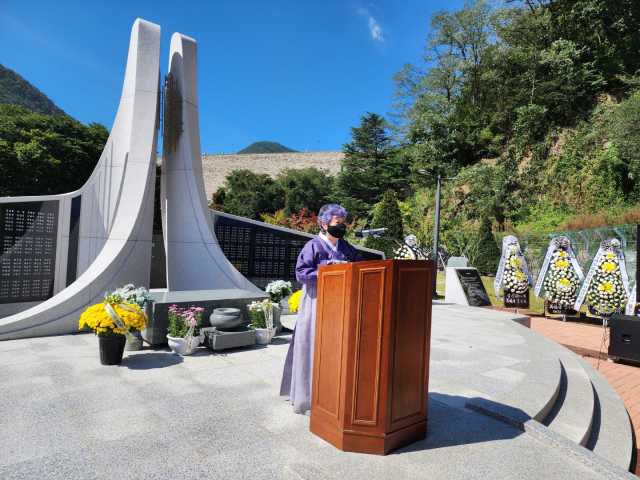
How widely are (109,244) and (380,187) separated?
28414mm

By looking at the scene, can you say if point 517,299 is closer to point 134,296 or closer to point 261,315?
point 261,315

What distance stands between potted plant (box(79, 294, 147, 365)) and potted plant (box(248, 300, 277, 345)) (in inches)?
74.1

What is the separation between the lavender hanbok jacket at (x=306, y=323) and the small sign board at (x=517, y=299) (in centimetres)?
1049

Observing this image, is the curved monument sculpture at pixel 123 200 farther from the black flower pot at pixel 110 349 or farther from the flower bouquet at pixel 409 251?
the flower bouquet at pixel 409 251

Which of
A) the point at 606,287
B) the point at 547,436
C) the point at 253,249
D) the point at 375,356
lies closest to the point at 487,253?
the point at 606,287

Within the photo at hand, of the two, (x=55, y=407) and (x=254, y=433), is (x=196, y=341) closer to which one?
(x=55, y=407)

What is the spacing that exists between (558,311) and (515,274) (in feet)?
5.06

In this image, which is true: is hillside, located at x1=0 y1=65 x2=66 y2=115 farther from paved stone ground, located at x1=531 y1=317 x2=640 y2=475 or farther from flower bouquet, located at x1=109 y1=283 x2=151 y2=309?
paved stone ground, located at x1=531 y1=317 x2=640 y2=475

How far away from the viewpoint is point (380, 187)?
3378 cm

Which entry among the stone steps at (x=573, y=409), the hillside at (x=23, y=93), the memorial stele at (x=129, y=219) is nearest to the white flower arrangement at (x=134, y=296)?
the memorial stele at (x=129, y=219)

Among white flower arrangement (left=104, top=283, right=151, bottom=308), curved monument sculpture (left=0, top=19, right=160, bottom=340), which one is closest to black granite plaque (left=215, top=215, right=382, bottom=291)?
curved monument sculpture (left=0, top=19, right=160, bottom=340)

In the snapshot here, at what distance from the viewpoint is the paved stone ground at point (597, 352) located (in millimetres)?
5488

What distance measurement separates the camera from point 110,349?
475 centimetres

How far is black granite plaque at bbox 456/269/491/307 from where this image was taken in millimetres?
12219
